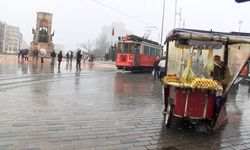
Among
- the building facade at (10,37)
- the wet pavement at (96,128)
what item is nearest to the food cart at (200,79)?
the wet pavement at (96,128)

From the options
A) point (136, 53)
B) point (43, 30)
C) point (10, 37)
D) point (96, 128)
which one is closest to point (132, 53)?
point (136, 53)

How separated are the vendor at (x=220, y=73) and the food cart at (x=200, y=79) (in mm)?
26

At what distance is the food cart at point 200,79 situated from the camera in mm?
8422

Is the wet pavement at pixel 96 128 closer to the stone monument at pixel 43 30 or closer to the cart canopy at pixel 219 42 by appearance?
the cart canopy at pixel 219 42

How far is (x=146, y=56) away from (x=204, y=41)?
2792cm

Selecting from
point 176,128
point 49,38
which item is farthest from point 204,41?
point 49,38

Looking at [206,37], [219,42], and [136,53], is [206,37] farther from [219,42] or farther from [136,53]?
[136,53]

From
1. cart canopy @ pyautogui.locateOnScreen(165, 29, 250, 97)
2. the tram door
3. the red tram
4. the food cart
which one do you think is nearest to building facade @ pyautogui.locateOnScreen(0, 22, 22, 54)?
the red tram

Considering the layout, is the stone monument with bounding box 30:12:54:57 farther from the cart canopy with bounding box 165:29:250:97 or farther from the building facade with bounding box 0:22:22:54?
the building facade with bounding box 0:22:22:54

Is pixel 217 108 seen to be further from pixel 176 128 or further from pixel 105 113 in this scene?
pixel 105 113

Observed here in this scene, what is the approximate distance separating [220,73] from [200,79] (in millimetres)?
1536

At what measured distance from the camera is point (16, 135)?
722 cm

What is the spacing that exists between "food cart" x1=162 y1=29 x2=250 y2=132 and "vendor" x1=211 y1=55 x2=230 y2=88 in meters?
0.03

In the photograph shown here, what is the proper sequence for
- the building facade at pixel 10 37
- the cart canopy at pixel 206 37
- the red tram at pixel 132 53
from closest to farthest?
the cart canopy at pixel 206 37 → the red tram at pixel 132 53 → the building facade at pixel 10 37
